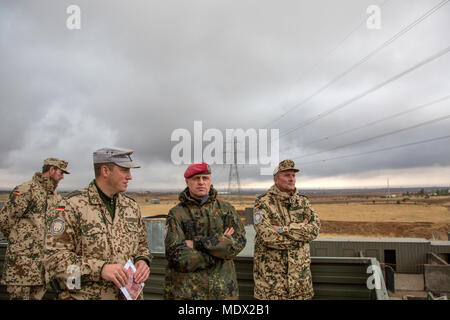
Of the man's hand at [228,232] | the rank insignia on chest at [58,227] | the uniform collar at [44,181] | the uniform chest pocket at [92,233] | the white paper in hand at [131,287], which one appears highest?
the uniform collar at [44,181]

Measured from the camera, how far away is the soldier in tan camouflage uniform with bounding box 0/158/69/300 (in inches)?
170

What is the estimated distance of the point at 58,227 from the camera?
2.32 m

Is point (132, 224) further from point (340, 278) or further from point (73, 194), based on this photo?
point (340, 278)

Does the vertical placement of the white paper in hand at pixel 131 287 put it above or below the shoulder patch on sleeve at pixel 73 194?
below

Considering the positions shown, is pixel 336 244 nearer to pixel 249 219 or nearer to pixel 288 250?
pixel 249 219

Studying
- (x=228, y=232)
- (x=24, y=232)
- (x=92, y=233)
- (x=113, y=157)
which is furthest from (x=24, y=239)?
(x=228, y=232)

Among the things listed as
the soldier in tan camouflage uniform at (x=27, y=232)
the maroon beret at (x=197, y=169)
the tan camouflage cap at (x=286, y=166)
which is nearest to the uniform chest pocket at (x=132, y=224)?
the maroon beret at (x=197, y=169)

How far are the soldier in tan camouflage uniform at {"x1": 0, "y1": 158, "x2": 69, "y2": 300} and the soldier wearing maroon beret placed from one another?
9.24 ft

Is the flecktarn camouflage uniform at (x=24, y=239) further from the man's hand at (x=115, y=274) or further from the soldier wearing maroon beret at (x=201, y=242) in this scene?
the man's hand at (x=115, y=274)

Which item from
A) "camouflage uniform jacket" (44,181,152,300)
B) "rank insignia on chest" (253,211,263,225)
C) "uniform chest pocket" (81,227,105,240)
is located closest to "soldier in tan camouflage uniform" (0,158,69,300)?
"camouflage uniform jacket" (44,181,152,300)

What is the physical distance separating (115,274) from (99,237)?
14.9 inches

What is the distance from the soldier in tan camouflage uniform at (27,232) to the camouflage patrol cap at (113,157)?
255cm

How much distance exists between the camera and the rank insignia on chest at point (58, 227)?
230 centimetres

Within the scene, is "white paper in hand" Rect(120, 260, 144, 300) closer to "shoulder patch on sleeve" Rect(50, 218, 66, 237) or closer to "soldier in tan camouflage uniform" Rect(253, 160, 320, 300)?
"shoulder patch on sleeve" Rect(50, 218, 66, 237)
